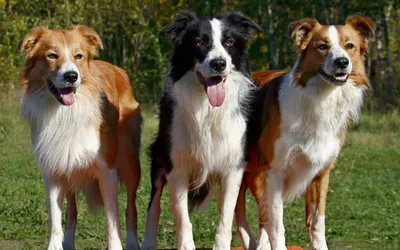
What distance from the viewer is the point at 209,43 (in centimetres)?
719

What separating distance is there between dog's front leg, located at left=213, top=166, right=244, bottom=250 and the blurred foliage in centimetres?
→ 1546

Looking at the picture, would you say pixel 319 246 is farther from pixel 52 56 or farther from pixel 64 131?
pixel 52 56

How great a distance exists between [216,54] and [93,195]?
6.89 ft

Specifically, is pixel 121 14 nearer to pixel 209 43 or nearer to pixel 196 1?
pixel 196 1

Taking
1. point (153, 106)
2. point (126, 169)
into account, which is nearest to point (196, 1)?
point (153, 106)

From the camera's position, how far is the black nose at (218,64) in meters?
7.04

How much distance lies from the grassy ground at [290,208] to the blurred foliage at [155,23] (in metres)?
6.89

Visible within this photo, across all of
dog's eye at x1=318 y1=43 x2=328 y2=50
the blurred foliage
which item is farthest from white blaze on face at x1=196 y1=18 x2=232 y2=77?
the blurred foliage

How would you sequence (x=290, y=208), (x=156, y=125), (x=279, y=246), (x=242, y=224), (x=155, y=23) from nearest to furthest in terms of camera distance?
1. (x=279, y=246)
2. (x=242, y=224)
3. (x=290, y=208)
4. (x=156, y=125)
5. (x=155, y=23)

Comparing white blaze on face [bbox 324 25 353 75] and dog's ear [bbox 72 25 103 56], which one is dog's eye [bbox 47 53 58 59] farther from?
white blaze on face [bbox 324 25 353 75]

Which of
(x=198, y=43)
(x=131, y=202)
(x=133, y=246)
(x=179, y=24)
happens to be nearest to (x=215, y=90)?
(x=198, y=43)

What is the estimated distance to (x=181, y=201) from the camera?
763 centimetres

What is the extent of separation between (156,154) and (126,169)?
480 mm

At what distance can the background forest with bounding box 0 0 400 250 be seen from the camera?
10.4 meters
